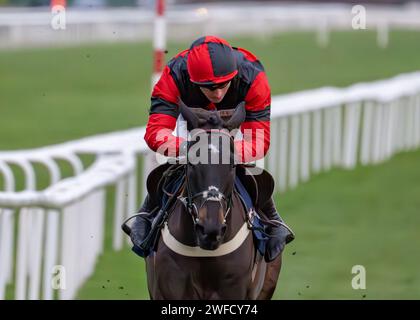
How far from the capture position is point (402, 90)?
15.3 meters

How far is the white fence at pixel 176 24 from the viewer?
91.4 feet

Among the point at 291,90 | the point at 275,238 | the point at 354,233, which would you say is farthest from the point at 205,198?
the point at 291,90

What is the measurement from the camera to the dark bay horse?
16.9ft

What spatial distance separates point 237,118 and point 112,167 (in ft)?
11.9

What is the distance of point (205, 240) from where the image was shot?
5027 millimetres

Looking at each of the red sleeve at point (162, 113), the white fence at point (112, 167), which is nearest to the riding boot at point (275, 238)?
the red sleeve at point (162, 113)

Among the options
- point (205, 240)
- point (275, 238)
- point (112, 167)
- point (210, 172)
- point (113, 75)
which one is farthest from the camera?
point (113, 75)

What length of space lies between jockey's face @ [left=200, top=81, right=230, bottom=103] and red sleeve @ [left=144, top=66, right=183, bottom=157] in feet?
0.54

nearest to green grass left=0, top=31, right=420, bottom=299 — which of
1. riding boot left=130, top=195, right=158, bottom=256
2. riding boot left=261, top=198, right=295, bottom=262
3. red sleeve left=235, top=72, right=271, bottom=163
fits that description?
riding boot left=130, top=195, right=158, bottom=256

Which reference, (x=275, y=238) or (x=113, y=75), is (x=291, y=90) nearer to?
(x=113, y=75)

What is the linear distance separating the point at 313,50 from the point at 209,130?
2546cm

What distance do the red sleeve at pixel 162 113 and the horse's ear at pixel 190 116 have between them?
0.20 meters
